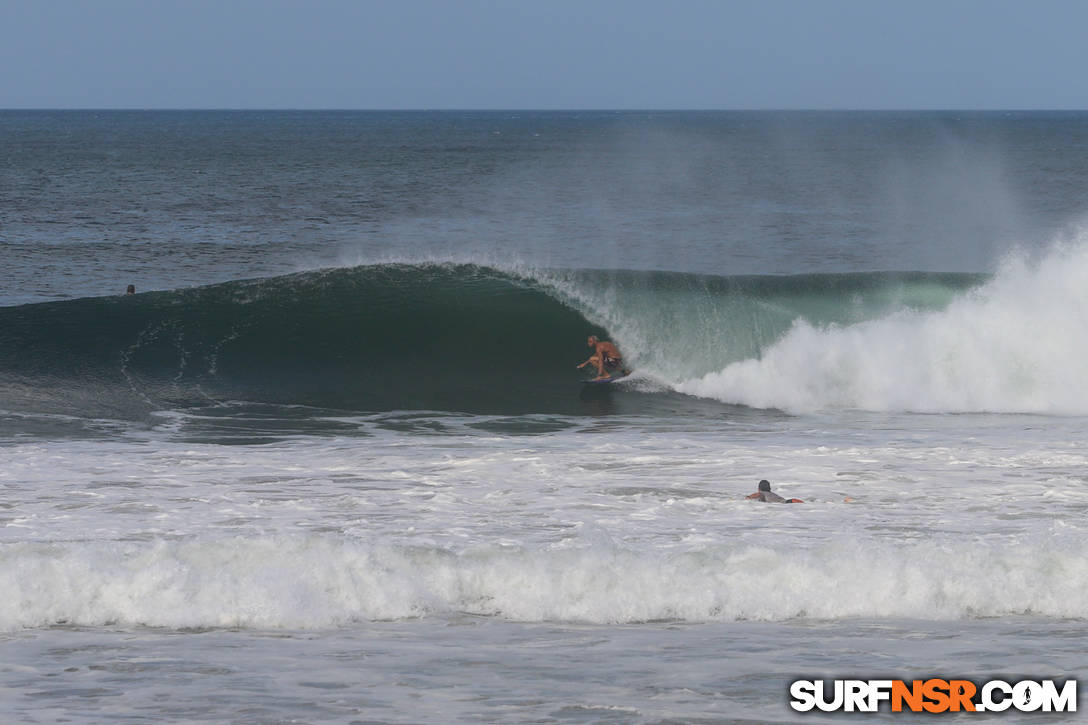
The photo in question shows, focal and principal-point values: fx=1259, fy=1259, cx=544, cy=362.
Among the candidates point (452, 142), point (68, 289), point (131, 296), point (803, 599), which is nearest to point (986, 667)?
point (803, 599)

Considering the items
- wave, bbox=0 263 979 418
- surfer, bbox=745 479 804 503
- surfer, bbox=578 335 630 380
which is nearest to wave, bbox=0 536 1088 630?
surfer, bbox=745 479 804 503

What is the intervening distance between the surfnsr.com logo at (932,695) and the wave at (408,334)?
987 cm

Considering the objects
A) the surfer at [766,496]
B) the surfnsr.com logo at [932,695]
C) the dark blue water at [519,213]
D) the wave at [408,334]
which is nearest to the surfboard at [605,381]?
the wave at [408,334]

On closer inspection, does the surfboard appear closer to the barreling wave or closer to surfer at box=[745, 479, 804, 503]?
the barreling wave

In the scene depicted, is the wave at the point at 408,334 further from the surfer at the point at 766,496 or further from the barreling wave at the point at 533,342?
the surfer at the point at 766,496

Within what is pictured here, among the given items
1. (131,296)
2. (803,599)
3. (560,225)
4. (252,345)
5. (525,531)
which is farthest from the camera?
(560,225)

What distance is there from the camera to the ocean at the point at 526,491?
701 cm

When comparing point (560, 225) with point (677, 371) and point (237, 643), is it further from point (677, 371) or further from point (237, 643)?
point (237, 643)

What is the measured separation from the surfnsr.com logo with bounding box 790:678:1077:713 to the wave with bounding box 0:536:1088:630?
1328mm

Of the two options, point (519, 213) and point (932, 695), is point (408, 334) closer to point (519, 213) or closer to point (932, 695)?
point (932, 695)

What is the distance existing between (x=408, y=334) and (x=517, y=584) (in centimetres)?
1223

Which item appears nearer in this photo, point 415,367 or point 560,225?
point 415,367

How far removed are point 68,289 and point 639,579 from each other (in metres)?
24.4

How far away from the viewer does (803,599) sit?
321 inches
